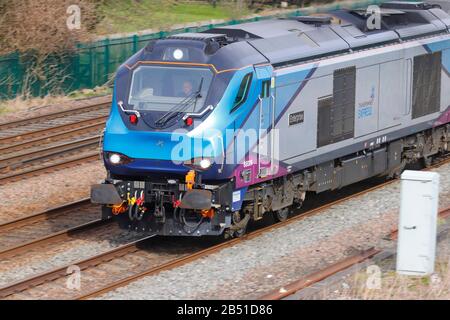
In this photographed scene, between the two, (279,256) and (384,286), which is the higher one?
(384,286)

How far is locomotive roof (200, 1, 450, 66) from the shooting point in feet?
50.3

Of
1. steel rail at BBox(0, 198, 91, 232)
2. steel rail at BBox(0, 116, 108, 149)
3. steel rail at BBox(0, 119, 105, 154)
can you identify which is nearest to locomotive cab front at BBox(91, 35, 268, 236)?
steel rail at BBox(0, 198, 91, 232)

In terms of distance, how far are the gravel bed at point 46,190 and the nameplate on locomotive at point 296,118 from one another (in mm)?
4729

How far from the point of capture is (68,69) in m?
31.2

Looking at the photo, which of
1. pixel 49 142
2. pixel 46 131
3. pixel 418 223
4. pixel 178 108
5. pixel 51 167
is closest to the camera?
pixel 418 223

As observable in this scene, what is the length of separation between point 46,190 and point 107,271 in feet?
17.0

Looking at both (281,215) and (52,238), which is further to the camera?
(281,215)

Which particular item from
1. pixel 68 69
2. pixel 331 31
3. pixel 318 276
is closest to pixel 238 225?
pixel 318 276

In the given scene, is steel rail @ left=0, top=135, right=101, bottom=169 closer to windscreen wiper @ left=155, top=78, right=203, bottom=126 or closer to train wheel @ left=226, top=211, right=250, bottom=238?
train wheel @ left=226, top=211, right=250, bottom=238

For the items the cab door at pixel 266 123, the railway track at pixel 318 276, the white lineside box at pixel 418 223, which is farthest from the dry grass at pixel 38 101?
the white lineside box at pixel 418 223

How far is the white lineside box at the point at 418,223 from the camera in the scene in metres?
12.3

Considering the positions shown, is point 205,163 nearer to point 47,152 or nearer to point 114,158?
point 114,158

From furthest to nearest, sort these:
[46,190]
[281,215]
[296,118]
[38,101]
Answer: [38,101] → [46,190] → [281,215] → [296,118]

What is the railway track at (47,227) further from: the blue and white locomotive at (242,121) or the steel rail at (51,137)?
the steel rail at (51,137)
